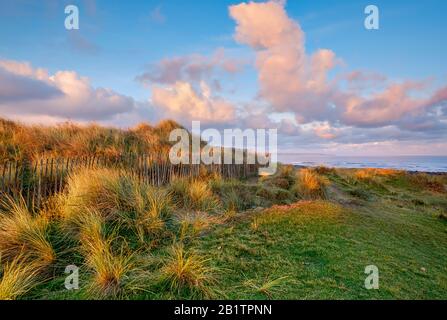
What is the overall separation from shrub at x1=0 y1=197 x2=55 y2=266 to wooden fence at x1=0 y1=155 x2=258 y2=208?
1060 millimetres

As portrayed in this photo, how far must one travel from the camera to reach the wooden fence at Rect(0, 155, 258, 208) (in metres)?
6.57

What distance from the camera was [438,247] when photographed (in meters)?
6.20

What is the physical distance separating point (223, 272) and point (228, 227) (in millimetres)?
1912

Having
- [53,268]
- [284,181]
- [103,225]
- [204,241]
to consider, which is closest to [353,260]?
[204,241]

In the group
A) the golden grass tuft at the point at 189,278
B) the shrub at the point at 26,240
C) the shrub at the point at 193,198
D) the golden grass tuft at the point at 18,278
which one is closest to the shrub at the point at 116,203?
the shrub at the point at 26,240

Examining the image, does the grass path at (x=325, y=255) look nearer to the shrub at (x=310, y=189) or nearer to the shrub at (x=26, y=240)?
the shrub at (x=26, y=240)

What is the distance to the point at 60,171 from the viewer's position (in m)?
7.25

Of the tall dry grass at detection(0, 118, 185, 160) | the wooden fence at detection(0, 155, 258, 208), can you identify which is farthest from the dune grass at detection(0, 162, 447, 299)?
the tall dry grass at detection(0, 118, 185, 160)

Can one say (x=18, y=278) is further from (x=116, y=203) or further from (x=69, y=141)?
(x=69, y=141)

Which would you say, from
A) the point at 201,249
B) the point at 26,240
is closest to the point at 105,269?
the point at 201,249

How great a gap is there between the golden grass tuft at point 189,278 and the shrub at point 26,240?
6.50 feet

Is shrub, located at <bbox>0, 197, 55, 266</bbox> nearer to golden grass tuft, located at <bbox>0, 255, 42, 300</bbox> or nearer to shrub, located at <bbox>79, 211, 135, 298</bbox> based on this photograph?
golden grass tuft, located at <bbox>0, 255, 42, 300</bbox>
